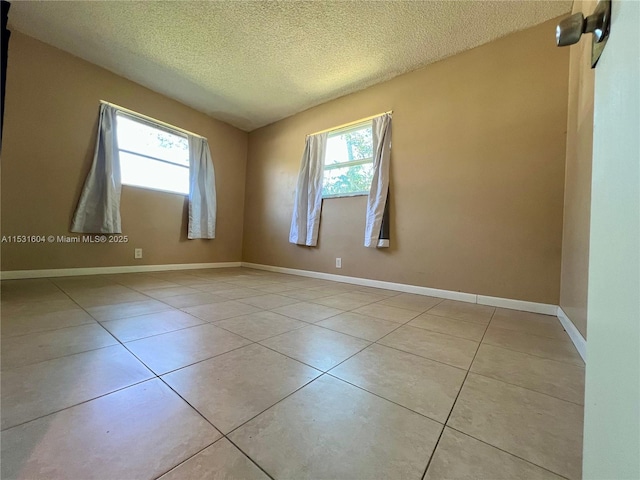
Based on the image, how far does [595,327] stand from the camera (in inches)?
15.6

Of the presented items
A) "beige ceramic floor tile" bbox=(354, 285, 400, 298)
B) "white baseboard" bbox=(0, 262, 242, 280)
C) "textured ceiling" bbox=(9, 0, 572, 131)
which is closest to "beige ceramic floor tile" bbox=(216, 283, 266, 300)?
"beige ceramic floor tile" bbox=(354, 285, 400, 298)

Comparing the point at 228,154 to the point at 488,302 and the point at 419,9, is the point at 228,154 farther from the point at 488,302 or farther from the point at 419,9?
the point at 488,302

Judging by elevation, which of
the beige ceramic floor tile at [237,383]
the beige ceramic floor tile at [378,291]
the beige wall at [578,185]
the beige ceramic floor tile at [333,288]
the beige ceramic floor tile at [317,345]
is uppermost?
the beige wall at [578,185]

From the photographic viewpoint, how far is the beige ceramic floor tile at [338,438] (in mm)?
525

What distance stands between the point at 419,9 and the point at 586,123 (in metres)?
1.47

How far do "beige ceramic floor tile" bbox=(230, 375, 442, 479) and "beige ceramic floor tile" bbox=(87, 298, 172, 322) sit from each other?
4.16 feet

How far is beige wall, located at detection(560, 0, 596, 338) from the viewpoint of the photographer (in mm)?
1228

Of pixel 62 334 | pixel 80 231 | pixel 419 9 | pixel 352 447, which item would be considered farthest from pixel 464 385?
pixel 80 231

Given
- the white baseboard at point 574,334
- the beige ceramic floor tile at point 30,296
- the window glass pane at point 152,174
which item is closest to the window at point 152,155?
the window glass pane at point 152,174

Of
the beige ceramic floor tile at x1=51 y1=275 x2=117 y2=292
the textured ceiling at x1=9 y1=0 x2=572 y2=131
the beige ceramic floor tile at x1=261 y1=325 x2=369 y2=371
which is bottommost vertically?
the beige ceramic floor tile at x1=51 y1=275 x2=117 y2=292

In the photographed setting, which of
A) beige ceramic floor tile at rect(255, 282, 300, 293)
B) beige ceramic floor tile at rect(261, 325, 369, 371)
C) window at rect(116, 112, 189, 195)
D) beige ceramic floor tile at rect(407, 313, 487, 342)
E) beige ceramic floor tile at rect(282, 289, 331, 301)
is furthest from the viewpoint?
window at rect(116, 112, 189, 195)

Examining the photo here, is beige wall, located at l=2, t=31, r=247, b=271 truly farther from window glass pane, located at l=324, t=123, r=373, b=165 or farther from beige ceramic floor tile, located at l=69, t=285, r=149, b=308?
window glass pane, located at l=324, t=123, r=373, b=165

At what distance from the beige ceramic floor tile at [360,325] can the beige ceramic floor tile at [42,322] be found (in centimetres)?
133

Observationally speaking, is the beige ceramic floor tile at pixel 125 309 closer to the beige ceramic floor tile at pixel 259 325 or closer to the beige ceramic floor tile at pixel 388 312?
the beige ceramic floor tile at pixel 259 325
